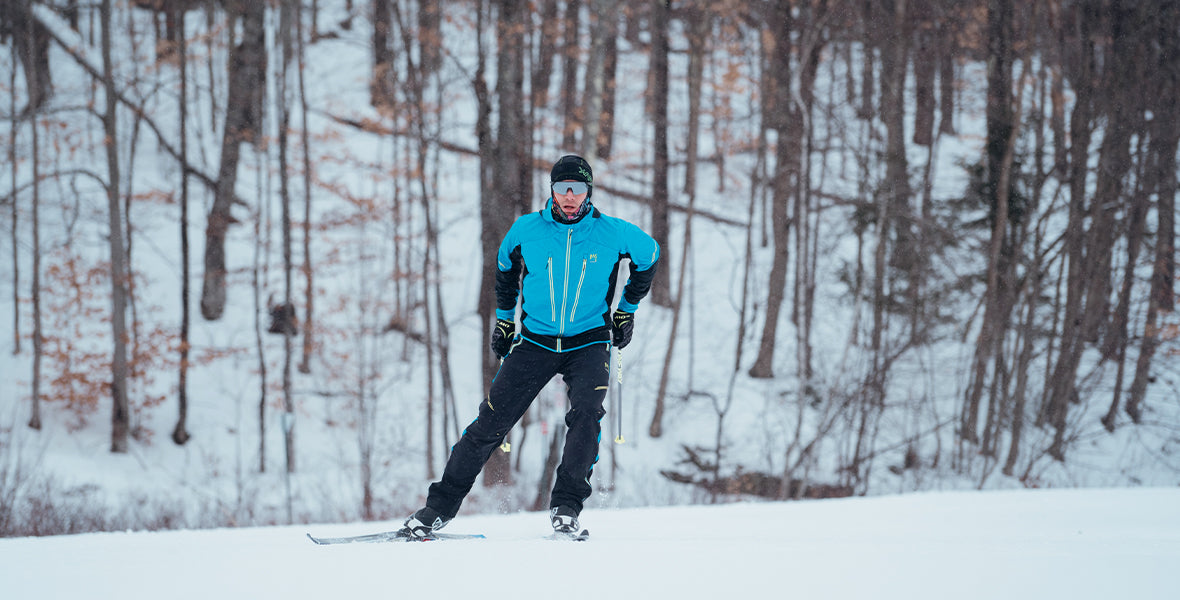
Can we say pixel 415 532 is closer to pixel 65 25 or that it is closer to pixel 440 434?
pixel 440 434

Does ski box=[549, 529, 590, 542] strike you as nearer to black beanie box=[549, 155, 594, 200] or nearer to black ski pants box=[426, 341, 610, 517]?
black ski pants box=[426, 341, 610, 517]

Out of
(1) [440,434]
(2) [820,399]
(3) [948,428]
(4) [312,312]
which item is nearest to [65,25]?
(4) [312,312]

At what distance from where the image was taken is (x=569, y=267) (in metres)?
3.88

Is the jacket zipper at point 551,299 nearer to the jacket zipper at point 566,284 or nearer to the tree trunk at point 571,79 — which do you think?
the jacket zipper at point 566,284

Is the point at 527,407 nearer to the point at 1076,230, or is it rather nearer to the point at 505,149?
the point at 505,149

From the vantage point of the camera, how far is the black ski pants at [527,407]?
3.86m

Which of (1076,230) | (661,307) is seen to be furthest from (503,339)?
(661,307)

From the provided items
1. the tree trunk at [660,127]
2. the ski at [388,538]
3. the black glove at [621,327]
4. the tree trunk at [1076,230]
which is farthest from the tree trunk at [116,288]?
the tree trunk at [1076,230]

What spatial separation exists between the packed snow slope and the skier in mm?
458

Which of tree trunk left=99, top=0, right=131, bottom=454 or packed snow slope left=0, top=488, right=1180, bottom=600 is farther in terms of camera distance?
tree trunk left=99, top=0, right=131, bottom=454

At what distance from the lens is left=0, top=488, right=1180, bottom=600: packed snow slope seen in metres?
2.52

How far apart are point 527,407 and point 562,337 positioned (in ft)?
1.24

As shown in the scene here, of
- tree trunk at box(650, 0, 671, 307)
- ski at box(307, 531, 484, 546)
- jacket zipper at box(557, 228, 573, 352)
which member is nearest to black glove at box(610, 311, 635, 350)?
jacket zipper at box(557, 228, 573, 352)

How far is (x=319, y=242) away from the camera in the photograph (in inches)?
785
